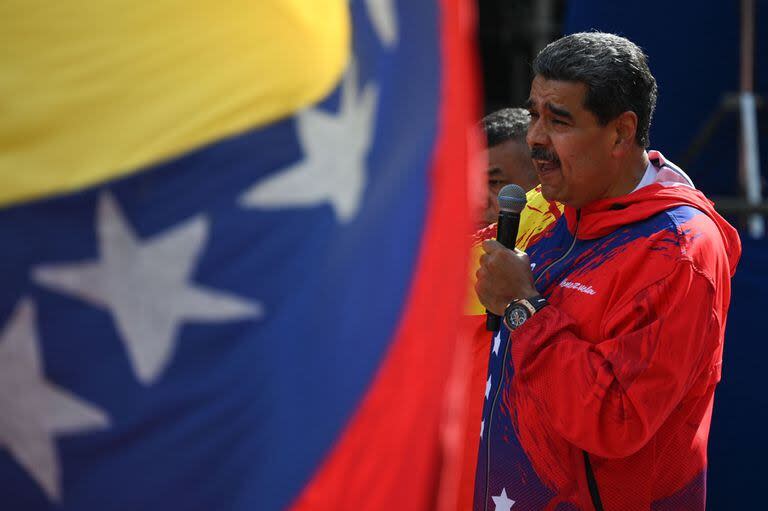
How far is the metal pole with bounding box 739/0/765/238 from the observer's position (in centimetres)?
483

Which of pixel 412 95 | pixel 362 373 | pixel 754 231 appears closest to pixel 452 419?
pixel 362 373

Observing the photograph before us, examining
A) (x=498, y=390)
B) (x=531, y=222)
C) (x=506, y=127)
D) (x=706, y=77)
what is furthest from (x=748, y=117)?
(x=498, y=390)

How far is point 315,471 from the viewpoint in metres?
1.54

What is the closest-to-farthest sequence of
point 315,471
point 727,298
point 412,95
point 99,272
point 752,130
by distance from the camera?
point 99,272 < point 315,471 < point 412,95 < point 727,298 < point 752,130

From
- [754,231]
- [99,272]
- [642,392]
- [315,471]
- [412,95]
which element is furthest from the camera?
[754,231]

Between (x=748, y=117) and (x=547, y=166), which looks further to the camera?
(x=748, y=117)

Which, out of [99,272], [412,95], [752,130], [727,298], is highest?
[412,95]

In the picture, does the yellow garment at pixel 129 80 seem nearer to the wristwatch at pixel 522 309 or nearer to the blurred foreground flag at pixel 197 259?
the blurred foreground flag at pixel 197 259

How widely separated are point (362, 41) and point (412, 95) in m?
0.12

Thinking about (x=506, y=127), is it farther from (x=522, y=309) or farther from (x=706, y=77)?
(x=706, y=77)

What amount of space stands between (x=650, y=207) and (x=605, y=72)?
34 centimetres

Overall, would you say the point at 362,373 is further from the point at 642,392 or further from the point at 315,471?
the point at 642,392

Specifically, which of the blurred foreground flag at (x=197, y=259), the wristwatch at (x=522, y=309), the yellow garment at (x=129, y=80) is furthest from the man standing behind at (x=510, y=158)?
the yellow garment at (x=129, y=80)

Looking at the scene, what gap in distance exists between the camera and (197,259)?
143 centimetres
